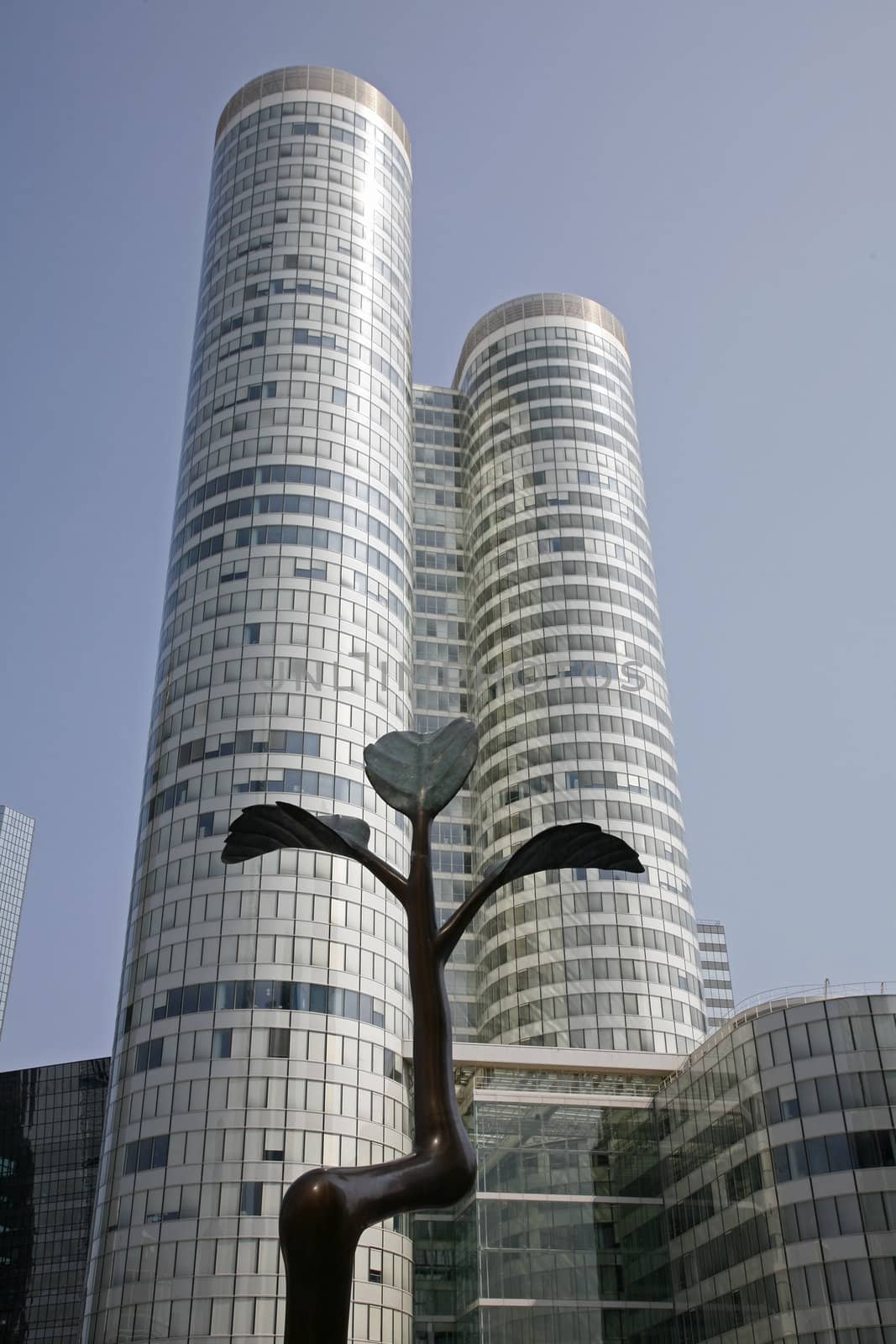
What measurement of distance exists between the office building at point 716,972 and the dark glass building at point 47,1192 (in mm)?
69817

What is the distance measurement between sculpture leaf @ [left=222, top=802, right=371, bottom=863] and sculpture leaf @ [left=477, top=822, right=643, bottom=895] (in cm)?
182

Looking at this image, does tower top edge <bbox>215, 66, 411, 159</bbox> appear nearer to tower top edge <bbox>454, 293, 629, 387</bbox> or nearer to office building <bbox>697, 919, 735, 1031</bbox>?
tower top edge <bbox>454, 293, 629, 387</bbox>

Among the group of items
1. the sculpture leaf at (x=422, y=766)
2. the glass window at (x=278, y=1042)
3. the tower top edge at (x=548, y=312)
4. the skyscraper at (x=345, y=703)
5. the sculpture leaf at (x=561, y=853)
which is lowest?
the sculpture leaf at (x=561, y=853)

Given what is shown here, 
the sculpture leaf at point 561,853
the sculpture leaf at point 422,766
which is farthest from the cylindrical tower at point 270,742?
the sculpture leaf at point 561,853

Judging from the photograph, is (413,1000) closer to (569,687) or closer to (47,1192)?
(569,687)

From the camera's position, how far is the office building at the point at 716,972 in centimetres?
14925

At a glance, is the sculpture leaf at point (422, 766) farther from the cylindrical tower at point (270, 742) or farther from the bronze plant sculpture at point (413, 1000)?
the cylindrical tower at point (270, 742)

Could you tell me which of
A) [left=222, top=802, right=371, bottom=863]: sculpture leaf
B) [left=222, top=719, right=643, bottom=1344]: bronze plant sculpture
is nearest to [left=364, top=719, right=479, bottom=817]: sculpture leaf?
[left=222, top=719, right=643, bottom=1344]: bronze plant sculpture

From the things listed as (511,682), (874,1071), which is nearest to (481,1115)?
(874,1071)

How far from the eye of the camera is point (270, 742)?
74688 millimetres

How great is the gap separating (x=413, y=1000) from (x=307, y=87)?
101904mm

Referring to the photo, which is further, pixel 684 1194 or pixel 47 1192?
pixel 47 1192

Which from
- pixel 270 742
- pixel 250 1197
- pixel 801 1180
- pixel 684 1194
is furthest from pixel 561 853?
pixel 270 742

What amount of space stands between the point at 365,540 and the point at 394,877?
228 ft
